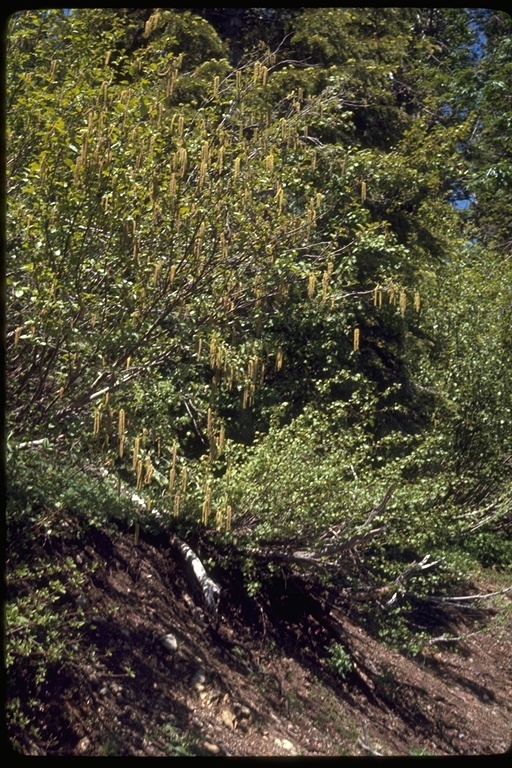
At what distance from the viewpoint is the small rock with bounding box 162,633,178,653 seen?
8758mm

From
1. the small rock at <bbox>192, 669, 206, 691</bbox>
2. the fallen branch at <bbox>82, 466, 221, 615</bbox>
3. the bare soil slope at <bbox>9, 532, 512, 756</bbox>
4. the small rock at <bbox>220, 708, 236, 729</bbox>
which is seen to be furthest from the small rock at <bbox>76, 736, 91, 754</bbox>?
the fallen branch at <bbox>82, 466, 221, 615</bbox>

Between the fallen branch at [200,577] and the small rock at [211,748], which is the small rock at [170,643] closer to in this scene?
the fallen branch at [200,577]

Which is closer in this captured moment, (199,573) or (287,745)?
(287,745)

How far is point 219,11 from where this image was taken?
1455cm

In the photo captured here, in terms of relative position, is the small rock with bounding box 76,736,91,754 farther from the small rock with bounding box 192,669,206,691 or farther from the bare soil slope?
the small rock with bounding box 192,669,206,691

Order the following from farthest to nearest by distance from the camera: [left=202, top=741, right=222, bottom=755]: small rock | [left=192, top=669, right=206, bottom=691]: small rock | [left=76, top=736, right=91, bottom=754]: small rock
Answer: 1. [left=192, top=669, right=206, bottom=691]: small rock
2. [left=202, top=741, right=222, bottom=755]: small rock
3. [left=76, top=736, right=91, bottom=754]: small rock

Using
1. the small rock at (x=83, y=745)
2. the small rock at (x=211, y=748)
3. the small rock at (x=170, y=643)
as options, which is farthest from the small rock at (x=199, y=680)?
the small rock at (x=83, y=745)

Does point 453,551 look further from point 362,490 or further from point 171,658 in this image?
point 171,658

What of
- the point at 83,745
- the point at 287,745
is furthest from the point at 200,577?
the point at 83,745

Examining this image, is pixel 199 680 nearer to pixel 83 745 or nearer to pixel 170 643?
pixel 170 643

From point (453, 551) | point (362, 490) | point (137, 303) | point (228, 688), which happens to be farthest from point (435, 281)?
point (137, 303)

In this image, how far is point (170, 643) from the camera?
28.9 feet

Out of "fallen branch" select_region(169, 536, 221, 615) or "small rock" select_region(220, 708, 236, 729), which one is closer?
"small rock" select_region(220, 708, 236, 729)

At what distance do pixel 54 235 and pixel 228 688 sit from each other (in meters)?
4.89
